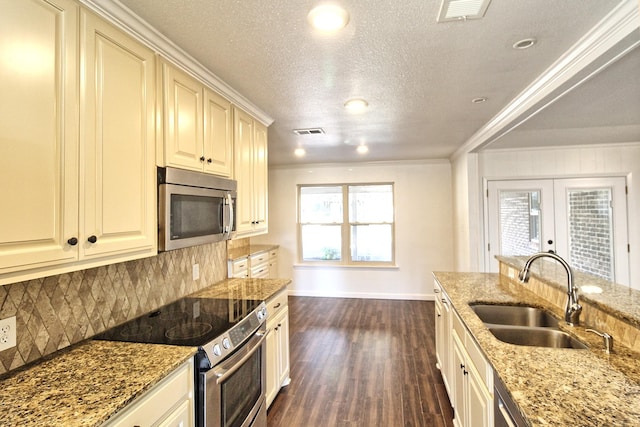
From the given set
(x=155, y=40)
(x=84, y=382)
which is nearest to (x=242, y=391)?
(x=84, y=382)

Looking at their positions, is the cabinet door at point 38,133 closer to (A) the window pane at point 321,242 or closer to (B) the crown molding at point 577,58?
(B) the crown molding at point 577,58

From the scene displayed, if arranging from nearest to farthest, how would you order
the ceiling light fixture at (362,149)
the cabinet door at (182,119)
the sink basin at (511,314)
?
the cabinet door at (182,119)
the sink basin at (511,314)
the ceiling light fixture at (362,149)

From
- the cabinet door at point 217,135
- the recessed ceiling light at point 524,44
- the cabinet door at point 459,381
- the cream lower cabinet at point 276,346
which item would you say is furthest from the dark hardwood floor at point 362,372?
the recessed ceiling light at point 524,44

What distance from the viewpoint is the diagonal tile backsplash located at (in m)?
1.29

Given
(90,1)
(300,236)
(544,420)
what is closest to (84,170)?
(90,1)

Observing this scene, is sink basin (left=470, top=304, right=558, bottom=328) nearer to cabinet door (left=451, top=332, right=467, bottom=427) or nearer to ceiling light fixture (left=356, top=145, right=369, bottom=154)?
cabinet door (left=451, top=332, right=467, bottom=427)

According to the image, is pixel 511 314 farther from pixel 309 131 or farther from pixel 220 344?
pixel 309 131

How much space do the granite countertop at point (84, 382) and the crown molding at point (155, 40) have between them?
1.45m

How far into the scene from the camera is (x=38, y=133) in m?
1.09

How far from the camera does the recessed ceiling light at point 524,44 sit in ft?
5.57

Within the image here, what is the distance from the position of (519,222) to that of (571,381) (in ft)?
12.8

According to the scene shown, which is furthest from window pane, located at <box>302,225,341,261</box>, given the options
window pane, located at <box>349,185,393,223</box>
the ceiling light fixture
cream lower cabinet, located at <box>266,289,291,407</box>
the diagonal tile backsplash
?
the diagonal tile backsplash

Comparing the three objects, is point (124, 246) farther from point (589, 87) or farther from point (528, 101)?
point (589, 87)

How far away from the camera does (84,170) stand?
4.11ft
